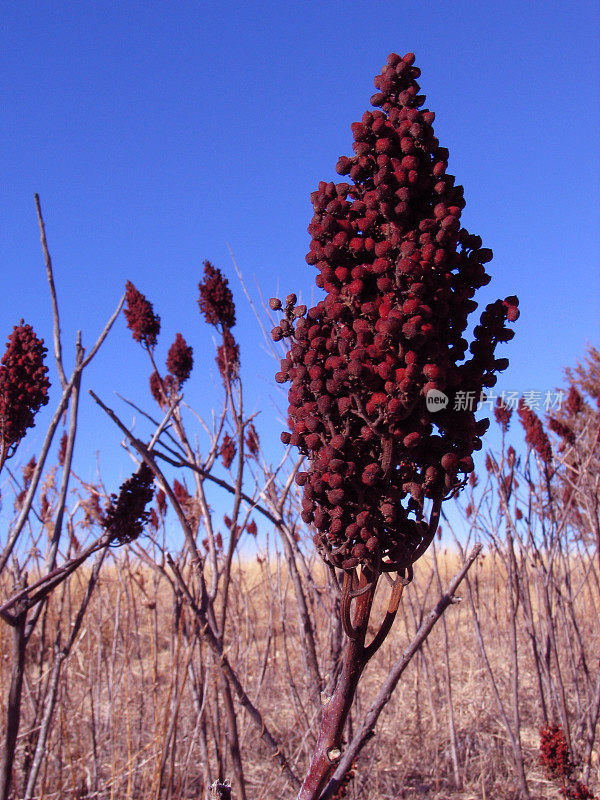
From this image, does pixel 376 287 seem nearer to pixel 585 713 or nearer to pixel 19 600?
pixel 19 600

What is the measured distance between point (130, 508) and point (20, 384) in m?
0.50

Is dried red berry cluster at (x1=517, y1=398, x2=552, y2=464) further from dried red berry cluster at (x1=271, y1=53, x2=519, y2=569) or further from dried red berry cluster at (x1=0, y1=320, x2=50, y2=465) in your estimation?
dried red berry cluster at (x1=271, y1=53, x2=519, y2=569)

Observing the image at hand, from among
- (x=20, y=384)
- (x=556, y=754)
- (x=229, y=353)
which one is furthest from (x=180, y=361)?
(x=556, y=754)

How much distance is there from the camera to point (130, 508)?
1809mm

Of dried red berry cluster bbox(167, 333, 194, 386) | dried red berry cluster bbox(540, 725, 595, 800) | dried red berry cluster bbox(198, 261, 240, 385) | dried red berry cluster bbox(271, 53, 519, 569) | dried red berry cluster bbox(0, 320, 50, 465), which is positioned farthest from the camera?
dried red berry cluster bbox(167, 333, 194, 386)

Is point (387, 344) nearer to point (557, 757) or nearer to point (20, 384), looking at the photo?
point (20, 384)

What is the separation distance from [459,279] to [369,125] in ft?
0.93

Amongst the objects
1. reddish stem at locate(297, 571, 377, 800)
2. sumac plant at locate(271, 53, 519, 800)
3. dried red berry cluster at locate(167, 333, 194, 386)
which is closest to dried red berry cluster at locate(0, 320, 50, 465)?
sumac plant at locate(271, 53, 519, 800)

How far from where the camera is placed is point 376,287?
854 mm

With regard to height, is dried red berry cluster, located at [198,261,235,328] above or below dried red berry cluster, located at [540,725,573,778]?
above

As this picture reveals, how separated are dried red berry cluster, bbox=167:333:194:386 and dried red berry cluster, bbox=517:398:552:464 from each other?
2.05 meters

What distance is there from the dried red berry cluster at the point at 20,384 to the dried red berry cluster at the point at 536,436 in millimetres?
2796

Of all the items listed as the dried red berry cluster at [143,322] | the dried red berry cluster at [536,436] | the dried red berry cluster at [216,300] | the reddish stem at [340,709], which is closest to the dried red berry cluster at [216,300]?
the dried red berry cluster at [216,300]

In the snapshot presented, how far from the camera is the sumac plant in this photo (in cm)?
79
